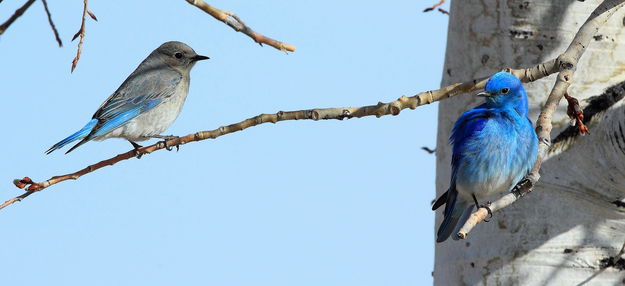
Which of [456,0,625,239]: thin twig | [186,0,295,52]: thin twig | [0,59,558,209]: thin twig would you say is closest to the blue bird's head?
[0,59,558,209]: thin twig

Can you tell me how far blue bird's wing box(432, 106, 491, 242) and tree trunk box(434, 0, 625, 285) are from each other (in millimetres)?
306

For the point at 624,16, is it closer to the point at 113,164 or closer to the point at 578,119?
the point at 578,119

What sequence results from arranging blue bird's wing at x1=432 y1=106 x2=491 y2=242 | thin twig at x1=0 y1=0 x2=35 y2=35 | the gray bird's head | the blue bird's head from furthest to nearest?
1. the gray bird's head
2. blue bird's wing at x1=432 y1=106 x2=491 y2=242
3. the blue bird's head
4. thin twig at x1=0 y1=0 x2=35 y2=35

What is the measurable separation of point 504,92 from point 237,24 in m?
1.22

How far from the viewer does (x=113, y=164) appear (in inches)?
141

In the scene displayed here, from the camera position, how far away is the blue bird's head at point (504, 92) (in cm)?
359

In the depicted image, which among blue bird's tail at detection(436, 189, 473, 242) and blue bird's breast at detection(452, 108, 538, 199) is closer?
blue bird's breast at detection(452, 108, 538, 199)

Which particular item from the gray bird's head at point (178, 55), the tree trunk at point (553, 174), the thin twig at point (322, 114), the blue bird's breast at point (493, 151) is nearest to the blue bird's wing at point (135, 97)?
the gray bird's head at point (178, 55)

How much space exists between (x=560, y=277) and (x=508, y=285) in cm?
24

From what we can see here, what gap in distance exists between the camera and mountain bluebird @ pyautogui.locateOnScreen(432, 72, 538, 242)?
11.9 feet

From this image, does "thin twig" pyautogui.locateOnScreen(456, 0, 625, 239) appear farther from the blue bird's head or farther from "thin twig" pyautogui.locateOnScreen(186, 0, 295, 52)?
"thin twig" pyautogui.locateOnScreen(186, 0, 295, 52)

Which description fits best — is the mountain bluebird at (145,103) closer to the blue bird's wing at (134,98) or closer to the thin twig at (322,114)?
the blue bird's wing at (134,98)

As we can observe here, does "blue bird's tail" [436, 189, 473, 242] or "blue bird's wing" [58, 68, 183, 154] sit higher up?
"blue bird's wing" [58, 68, 183, 154]

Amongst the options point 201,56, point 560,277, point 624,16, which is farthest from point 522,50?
point 201,56
